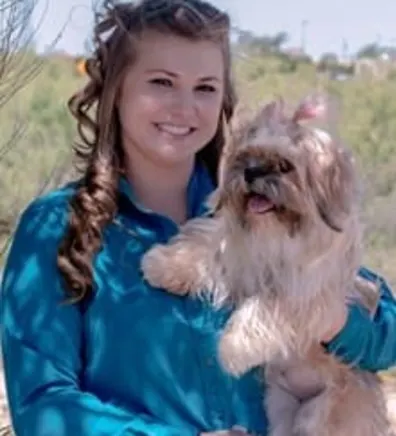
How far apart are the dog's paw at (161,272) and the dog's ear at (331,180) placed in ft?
1.22

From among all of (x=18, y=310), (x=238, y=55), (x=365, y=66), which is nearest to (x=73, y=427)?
(x=18, y=310)

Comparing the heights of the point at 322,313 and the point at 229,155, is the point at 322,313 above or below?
below

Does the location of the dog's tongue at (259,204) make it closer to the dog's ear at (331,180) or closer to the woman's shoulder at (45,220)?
the dog's ear at (331,180)

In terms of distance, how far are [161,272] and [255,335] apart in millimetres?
372

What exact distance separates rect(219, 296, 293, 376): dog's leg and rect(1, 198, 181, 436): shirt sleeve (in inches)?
15.3

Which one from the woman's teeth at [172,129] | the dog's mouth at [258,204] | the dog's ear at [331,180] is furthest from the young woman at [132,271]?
the dog's ear at [331,180]

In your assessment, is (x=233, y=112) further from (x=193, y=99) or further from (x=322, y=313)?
(x=322, y=313)

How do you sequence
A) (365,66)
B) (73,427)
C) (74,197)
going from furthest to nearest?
1. (365,66)
2. (74,197)
3. (73,427)

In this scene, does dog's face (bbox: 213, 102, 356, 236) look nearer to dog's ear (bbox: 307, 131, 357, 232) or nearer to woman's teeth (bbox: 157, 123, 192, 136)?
dog's ear (bbox: 307, 131, 357, 232)

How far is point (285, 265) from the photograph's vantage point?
3.27 meters

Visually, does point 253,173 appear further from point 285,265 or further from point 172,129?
point 285,265

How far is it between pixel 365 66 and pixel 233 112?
11.9 metres

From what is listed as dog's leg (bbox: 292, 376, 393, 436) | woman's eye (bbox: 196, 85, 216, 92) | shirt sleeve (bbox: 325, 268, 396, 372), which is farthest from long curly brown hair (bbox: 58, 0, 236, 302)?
dog's leg (bbox: 292, 376, 393, 436)

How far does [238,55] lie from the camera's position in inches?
126
